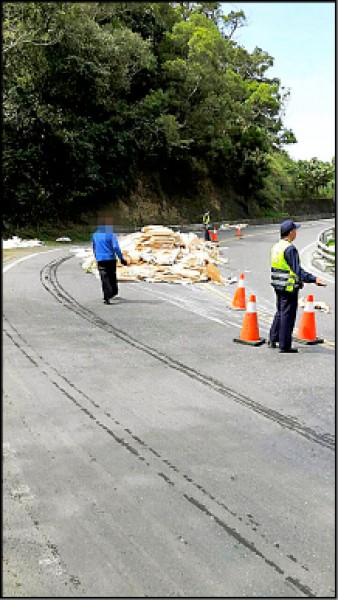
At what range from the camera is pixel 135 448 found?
527cm

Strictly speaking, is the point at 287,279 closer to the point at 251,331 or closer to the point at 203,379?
the point at 251,331

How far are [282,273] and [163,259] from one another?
9209mm

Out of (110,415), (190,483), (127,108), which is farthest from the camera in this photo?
(127,108)

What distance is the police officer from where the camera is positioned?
870 centimetres

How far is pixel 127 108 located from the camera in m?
24.7

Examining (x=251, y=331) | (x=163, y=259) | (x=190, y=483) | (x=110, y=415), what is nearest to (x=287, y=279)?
(x=251, y=331)

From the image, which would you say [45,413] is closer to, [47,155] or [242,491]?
[242,491]

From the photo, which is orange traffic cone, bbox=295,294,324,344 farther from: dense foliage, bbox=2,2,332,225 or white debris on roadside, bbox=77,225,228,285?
white debris on roadside, bbox=77,225,228,285

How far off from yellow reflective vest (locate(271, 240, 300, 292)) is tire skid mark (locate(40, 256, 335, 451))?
66.7 inches

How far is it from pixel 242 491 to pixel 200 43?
125 feet

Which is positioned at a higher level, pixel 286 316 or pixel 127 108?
pixel 127 108

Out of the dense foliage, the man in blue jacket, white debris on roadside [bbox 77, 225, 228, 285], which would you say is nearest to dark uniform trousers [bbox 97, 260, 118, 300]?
the man in blue jacket

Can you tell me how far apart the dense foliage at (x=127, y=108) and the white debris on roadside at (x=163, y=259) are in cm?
160

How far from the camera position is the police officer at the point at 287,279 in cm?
870
